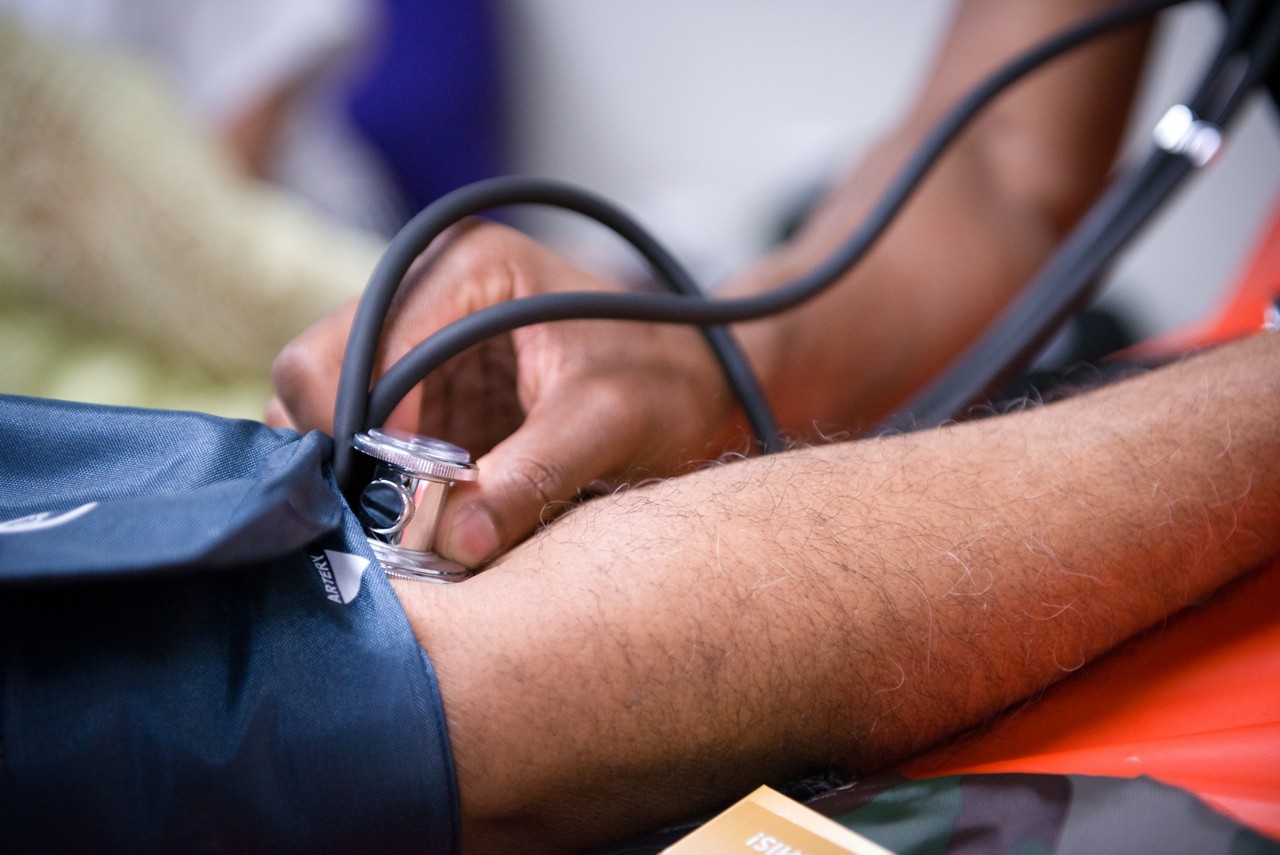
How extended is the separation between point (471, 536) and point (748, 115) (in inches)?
67.6

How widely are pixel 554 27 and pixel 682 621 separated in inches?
77.2

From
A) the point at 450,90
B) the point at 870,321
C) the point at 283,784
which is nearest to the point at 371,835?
the point at 283,784

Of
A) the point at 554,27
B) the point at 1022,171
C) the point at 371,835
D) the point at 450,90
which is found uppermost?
the point at 554,27

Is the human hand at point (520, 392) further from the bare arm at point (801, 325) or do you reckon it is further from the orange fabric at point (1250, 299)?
the orange fabric at point (1250, 299)

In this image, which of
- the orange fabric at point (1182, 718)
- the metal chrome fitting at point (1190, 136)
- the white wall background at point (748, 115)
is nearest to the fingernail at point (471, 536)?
the orange fabric at point (1182, 718)

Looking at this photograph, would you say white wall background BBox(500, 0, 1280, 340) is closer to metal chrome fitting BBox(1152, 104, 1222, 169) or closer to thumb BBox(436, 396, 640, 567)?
metal chrome fitting BBox(1152, 104, 1222, 169)

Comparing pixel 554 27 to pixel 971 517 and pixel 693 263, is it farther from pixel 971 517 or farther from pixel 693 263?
pixel 971 517

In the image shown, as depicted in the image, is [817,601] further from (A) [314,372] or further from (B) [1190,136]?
(B) [1190,136]

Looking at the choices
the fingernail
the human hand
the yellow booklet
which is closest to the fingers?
the human hand

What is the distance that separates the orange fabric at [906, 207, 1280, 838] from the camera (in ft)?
1.15

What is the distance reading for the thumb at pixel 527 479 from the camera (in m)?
0.42

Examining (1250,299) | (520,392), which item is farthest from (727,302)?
(1250,299)

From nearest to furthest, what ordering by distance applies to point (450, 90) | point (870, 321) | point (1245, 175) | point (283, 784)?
1. point (283, 784)
2. point (870, 321)
3. point (1245, 175)
4. point (450, 90)

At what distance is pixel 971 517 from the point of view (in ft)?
1.37
